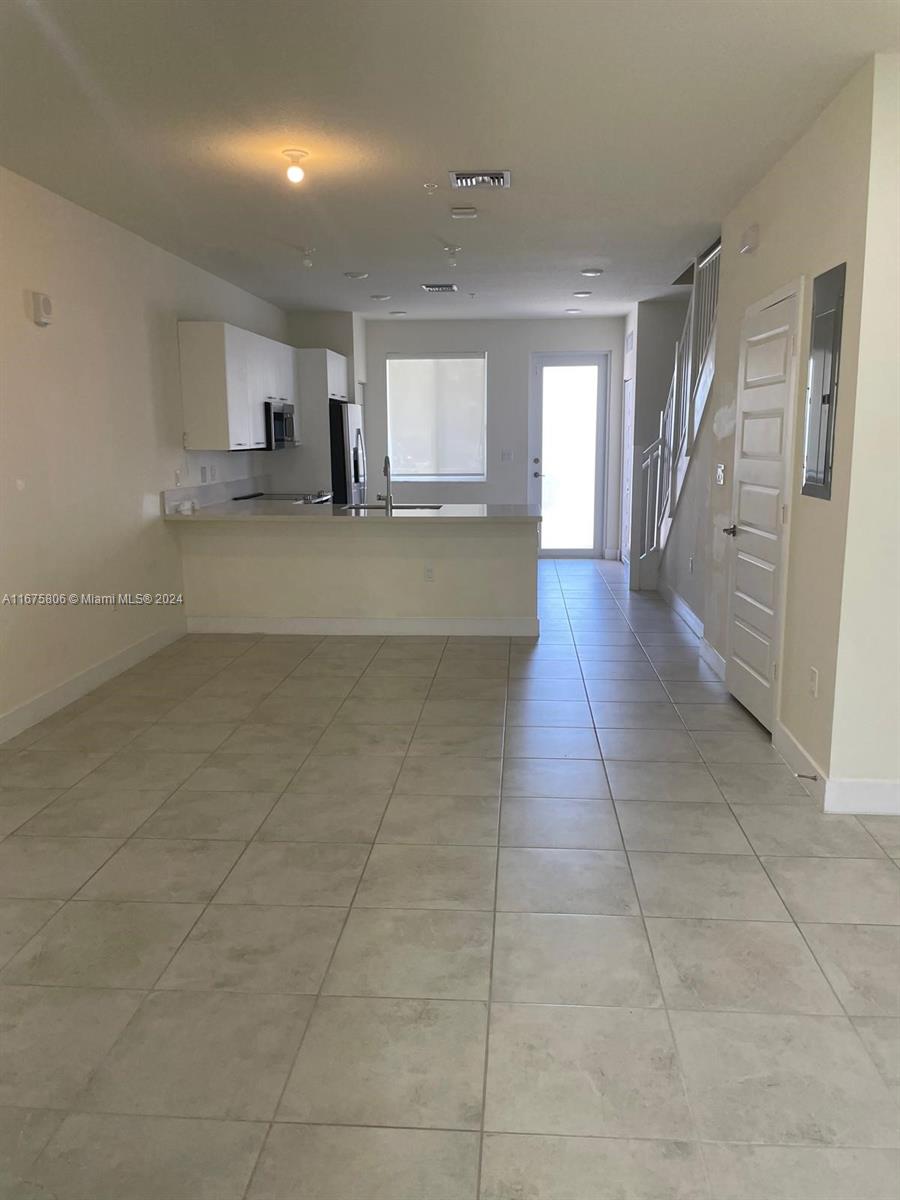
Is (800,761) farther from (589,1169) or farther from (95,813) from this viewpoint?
(95,813)

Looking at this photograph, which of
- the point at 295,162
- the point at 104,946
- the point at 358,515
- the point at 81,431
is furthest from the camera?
the point at 358,515

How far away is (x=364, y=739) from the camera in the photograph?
397 centimetres

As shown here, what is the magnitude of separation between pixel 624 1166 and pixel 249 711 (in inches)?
123

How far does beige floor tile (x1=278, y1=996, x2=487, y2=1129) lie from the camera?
1.78 m

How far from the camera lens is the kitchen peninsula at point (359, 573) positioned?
589 cm

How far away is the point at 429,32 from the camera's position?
2.56 meters

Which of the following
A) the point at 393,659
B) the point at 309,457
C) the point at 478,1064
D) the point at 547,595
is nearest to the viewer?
the point at 478,1064

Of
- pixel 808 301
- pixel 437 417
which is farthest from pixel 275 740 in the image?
pixel 437 417

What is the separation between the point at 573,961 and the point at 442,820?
0.93 m

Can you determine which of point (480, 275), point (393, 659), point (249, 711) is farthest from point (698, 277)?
point (249, 711)

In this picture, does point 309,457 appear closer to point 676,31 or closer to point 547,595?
point 547,595

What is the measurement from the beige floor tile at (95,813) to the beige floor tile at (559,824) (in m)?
1.37

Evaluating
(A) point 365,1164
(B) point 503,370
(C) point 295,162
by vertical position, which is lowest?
(A) point 365,1164

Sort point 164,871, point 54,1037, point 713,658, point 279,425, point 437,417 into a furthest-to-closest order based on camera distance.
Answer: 1. point 437,417
2. point 279,425
3. point 713,658
4. point 164,871
5. point 54,1037
